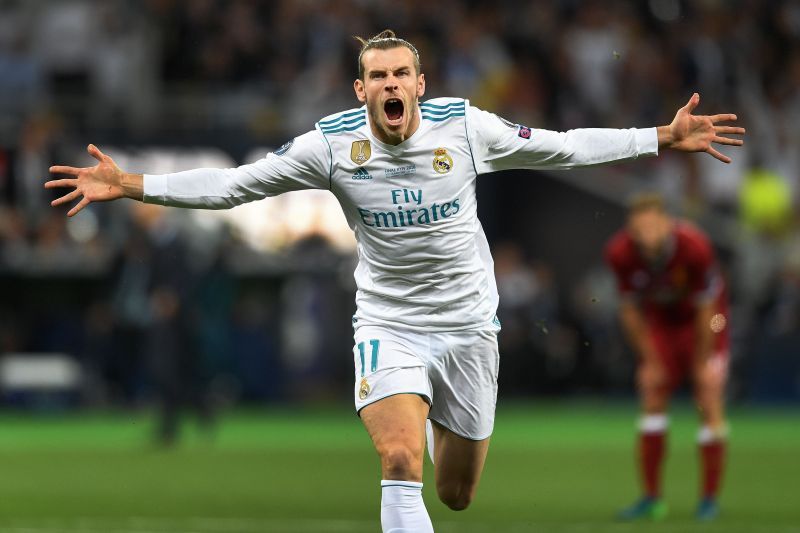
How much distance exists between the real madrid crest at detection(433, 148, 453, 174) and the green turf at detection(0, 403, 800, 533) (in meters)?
3.60

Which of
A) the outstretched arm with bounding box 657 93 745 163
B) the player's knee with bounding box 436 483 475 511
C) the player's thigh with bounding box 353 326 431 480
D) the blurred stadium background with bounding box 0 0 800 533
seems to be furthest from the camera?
the blurred stadium background with bounding box 0 0 800 533

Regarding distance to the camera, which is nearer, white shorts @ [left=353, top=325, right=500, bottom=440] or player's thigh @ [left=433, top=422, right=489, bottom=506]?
white shorts @ [left=353, top=325, right=500, bottom=440]

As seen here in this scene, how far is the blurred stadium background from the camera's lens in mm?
21188

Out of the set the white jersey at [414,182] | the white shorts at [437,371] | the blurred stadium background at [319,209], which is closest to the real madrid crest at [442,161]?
the white jersey at [414,182]

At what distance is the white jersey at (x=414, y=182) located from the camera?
297 inches

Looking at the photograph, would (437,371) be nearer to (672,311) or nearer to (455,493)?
(455,493)

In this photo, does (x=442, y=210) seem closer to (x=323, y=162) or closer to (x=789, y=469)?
(x=323, y=162)

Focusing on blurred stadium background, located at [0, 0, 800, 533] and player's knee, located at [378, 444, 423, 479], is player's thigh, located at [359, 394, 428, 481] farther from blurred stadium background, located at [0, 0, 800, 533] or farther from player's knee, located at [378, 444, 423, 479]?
blurred stadium background, located at [0, 0, 800, 533]

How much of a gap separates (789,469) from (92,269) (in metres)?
10.9

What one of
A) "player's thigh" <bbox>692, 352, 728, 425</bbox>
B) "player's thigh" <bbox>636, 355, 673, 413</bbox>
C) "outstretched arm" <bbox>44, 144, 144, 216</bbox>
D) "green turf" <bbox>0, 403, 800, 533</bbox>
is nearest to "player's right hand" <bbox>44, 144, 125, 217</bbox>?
"outstretched arm" <bbox>44, 144, 144, 216</bbox>

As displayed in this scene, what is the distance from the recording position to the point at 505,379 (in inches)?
890

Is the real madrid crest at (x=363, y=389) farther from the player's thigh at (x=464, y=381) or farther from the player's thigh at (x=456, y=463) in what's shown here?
the player's thigh at (x=456, y=463)

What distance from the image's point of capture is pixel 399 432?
7289 mm

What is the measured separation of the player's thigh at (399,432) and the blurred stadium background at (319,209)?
1024 centimetres
